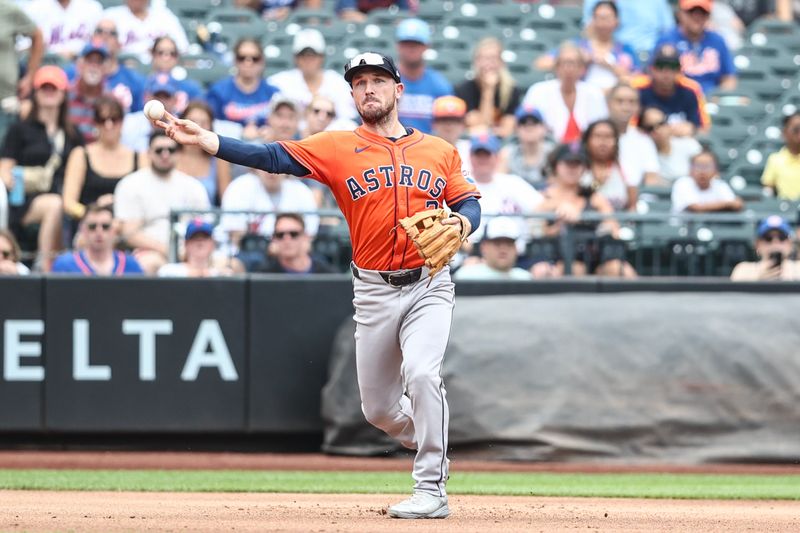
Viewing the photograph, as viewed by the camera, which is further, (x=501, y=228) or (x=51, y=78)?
(x=51, y=78)

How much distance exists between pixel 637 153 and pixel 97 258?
4.70 m

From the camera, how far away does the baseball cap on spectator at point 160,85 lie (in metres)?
11.1

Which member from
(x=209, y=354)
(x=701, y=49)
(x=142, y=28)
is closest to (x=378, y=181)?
(x=209, y=354)

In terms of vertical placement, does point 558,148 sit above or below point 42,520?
above

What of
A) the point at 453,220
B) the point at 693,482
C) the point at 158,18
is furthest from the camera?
the point at 158,18

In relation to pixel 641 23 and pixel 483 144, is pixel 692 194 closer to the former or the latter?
pixel 483 144

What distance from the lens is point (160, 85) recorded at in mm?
11273

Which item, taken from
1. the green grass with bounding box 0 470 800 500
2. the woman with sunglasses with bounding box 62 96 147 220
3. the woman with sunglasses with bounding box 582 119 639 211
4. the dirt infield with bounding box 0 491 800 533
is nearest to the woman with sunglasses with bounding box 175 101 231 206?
the woman with sunglasses with bounding box 62 96 147 220

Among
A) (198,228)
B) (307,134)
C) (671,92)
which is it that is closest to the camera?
(198,228)

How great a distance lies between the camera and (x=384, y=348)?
19.3ft

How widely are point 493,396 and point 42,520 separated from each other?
4.19 metres

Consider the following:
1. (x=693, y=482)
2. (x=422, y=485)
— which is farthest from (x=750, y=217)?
(x=422, y=485)

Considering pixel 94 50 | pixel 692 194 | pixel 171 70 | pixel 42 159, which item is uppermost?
pixel 94 50

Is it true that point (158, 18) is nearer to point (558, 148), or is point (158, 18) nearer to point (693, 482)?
point (558, 148)
